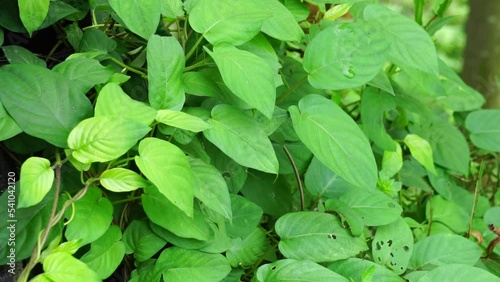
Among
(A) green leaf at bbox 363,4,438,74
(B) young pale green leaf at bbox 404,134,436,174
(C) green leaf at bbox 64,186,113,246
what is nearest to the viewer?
(C) green leaf at bbox 64,186,113,246

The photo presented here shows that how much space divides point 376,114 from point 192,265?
1.79 ft

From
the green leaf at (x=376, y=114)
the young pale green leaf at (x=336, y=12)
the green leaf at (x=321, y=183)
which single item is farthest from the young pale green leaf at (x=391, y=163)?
the young pale green leaf at (x=336, y=12)

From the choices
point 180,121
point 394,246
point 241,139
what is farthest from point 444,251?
point 180,121

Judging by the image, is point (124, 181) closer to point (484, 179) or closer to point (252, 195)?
point (252, 195)

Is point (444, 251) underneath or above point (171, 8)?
underneath

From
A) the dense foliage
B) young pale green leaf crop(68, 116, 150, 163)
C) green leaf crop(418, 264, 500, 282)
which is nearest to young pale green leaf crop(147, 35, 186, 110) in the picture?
the dense foliage

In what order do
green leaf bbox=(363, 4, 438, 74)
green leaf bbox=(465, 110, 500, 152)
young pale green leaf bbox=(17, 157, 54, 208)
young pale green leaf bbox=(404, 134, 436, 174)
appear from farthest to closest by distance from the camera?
green leaf bbox=(465, 110, 500, 152), young pale green leaf bbox=(404, 134, 436, 174), green leaf bbox=(363, 4, 438, 74), young pale green leaf bbox=(17, 157, 54, 208)

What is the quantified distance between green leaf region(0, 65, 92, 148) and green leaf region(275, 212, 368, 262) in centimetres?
36

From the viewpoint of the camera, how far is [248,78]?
845mm

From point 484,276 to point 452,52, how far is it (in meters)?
4.87

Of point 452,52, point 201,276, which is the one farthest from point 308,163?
point 452,52

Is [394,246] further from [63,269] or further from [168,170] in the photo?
[63,269]

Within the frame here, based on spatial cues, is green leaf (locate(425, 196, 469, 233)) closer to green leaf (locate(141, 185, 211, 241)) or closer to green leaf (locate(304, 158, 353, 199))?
green leaf (locate(304, 158, 353, 199))

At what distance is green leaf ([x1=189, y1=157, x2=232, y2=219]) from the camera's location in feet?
2.72
